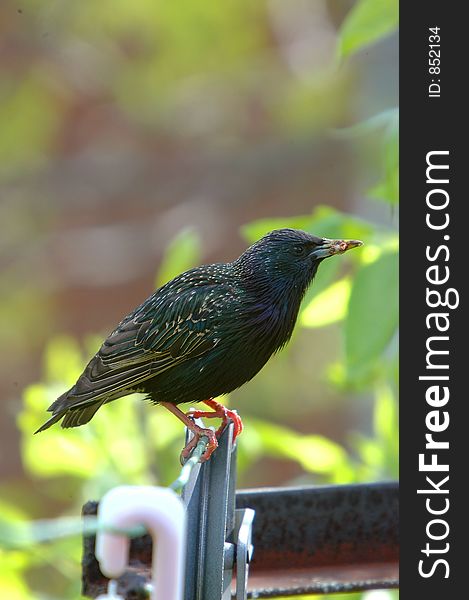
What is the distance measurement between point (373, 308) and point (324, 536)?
14.1 inches

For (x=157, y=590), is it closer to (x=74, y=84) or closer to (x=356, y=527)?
(x=356, y=527)

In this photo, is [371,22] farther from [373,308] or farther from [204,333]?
[204,333]

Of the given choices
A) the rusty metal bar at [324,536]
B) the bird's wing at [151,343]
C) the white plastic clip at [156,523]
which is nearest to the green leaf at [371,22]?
the bird's wing at [151,343]

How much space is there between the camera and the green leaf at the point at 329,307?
1.93 meters

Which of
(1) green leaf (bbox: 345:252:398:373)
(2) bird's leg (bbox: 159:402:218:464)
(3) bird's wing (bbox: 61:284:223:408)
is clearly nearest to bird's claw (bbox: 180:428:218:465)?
(2) bird's leg (bbox: 159:402:218:464)

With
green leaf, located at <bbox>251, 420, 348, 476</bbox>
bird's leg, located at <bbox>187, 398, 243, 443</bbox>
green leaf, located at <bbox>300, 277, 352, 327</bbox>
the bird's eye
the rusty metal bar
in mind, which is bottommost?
the rusty metal bar

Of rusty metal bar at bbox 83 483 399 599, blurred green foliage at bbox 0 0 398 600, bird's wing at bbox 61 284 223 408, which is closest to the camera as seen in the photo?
bird's wing at bbox 61 284 223 408

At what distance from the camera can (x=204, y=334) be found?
148 cm

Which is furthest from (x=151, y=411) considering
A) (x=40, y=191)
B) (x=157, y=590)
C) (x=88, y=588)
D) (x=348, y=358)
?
(x=40, y=191)

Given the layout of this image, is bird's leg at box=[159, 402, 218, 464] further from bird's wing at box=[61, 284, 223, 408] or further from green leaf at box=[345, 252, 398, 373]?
green leaf at box=[345, 252, 398, 373]

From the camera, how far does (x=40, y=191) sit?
5215mm

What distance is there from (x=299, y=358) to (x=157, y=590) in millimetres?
4665

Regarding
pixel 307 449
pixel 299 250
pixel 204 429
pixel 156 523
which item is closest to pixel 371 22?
pixel 299 250

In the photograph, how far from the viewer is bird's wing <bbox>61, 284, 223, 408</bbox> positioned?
4.67 feet
